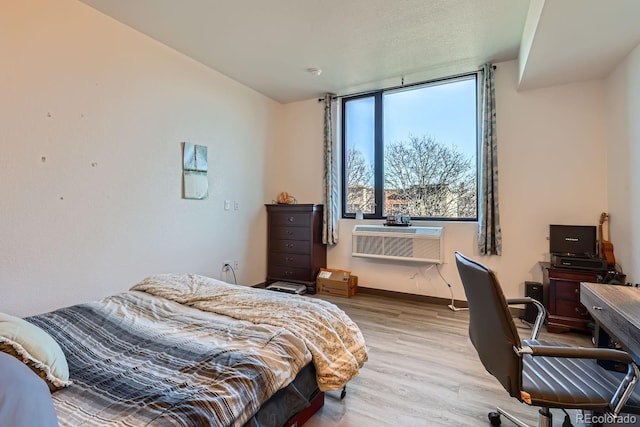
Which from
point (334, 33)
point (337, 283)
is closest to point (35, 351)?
point (334, 33)

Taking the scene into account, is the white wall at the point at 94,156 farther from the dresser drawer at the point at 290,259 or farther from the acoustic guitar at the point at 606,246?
the acoustic guitar at the point at 606,246

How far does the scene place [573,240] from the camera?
2.89 meters

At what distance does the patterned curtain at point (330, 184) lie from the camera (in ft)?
13.5

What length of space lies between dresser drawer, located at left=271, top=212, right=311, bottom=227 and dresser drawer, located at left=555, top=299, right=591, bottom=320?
277 centimetres

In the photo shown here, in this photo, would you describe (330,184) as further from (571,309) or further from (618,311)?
(618,311)

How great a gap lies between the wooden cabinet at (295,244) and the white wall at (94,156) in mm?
835

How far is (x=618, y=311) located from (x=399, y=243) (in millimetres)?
2369

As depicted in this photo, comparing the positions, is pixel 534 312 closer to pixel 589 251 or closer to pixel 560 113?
pixel 589 251

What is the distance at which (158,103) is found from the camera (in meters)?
2.96

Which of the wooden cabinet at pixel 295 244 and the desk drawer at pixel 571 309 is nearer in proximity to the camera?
the desk drawer at pixel 571 309

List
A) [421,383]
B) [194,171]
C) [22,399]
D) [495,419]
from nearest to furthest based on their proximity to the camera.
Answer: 1. [22,399]
2. [495,419]
3. [421,383]
4. [194,171]

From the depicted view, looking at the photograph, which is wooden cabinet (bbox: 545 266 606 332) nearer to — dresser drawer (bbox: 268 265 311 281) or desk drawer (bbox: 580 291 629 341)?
desk drawer (bbox: 580 291 629 341)

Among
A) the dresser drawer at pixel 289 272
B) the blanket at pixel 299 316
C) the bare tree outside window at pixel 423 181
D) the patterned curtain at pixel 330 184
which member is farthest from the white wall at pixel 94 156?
the bare tree outside window at pixel 423 181

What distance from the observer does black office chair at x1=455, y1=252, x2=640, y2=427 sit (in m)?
1.08
